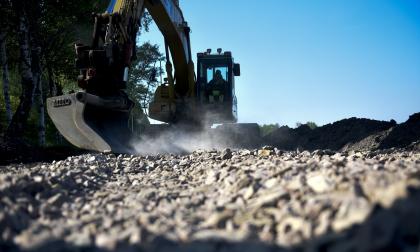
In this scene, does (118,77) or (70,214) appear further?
(118,77)

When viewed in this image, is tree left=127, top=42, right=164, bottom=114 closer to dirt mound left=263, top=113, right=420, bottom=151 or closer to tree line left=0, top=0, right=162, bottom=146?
tree line left=0, top=0, right=162, bottom=146

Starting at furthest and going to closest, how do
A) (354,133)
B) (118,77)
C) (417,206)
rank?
(354,133) → (118,77) → (417,206)

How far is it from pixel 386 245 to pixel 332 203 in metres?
0.53

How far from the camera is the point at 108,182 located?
5.25 metres

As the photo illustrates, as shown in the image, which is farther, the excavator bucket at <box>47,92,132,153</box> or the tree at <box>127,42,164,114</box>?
the tree at <box>127,42,164,114</box>

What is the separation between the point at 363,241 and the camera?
2061 mm

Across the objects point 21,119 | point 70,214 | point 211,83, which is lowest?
point 70,214

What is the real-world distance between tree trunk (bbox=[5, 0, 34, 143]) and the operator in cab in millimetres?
5403

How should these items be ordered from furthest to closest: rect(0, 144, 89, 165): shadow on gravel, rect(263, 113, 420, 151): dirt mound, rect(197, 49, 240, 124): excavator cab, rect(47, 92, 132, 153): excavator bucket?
rect(197, 49, 240, 124): excavator cab
rect(263, 113, 420, 151): dirt mound
rect(0, 144, 89, 165): shadow on gravel
rect(47, 92, 132, 153): excavator bucket

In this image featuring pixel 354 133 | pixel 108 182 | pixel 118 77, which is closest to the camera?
pixel 108 182

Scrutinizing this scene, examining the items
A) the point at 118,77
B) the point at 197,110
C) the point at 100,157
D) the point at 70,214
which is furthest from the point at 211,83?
the point at 70,214

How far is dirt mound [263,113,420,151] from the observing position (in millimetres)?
13703

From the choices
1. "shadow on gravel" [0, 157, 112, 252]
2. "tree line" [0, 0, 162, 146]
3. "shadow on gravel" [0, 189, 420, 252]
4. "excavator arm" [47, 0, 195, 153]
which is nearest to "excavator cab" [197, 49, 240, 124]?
"tree line" [0, 0, 162, 146]

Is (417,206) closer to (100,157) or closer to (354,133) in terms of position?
(100,157)
